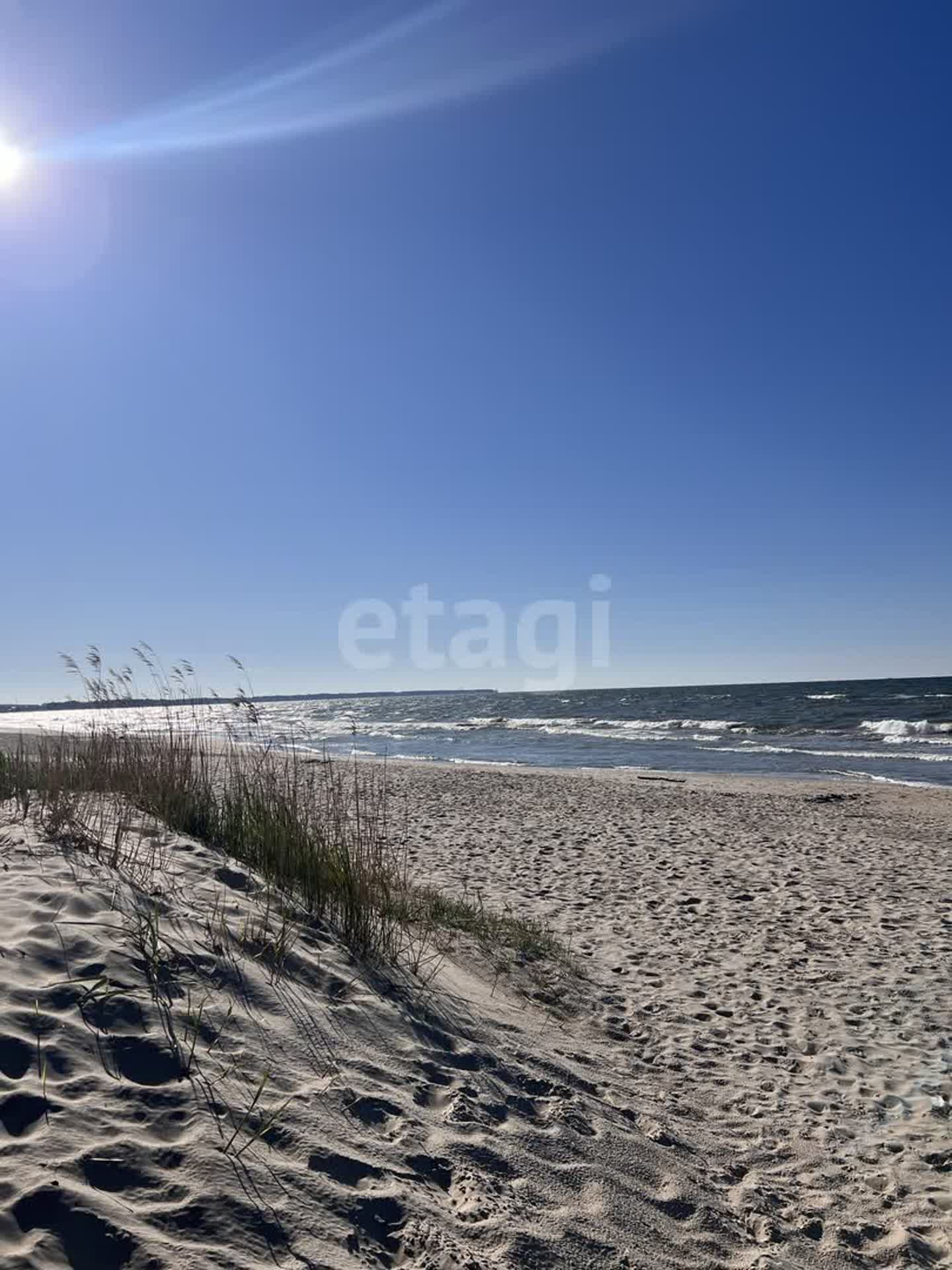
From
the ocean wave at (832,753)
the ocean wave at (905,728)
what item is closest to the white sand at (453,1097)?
the ocean wave at (832,753)

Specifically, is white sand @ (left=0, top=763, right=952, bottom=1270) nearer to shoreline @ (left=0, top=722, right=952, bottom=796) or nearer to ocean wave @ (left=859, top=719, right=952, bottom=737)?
shoreline @ (left=0, top=722, right=952, bottom=796)

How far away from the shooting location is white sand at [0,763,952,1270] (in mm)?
2480

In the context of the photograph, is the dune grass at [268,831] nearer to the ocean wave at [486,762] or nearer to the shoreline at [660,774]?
the shoreline at [660,774]

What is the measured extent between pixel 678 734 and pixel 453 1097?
3494cm

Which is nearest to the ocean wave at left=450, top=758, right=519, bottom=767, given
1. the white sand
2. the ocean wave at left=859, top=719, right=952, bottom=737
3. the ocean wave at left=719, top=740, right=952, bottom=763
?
the ocean wave at left=719, top=740, right=952, bottom=763

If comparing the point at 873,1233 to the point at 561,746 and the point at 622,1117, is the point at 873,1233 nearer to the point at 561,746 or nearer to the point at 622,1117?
the point at 622,1117

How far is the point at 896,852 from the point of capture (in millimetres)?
11148

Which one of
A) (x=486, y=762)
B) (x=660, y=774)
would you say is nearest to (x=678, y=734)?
(x=486, y=762)

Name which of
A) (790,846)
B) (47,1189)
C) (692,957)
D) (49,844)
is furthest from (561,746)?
(47,1189)

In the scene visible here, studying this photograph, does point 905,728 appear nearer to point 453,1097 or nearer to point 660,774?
point 660,774

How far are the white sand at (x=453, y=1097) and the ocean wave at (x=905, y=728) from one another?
95.1ft

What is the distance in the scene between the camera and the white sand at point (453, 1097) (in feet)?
8.14

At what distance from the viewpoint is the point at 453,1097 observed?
3510 mm

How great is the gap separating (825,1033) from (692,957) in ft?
4.89
